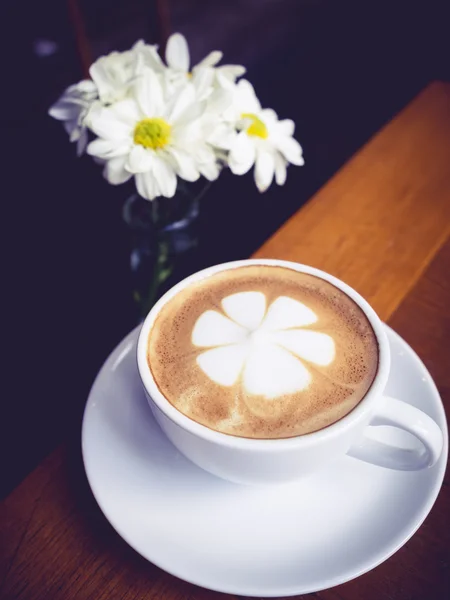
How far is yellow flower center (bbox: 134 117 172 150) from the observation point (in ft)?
2.15

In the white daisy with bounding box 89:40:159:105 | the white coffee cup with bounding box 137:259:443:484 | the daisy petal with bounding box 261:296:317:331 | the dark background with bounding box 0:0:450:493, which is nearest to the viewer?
the white coffee cup with bounding box 137:259:443:484

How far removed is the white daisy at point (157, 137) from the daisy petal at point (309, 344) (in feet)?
0.76

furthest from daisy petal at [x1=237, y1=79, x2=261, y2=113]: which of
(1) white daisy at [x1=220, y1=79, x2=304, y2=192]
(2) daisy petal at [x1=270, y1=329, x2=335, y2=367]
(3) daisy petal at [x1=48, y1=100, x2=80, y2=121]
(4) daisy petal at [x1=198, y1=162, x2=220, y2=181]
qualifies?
(2) daisy petal at [x1=270, y1=329, x2=335, y2=367]

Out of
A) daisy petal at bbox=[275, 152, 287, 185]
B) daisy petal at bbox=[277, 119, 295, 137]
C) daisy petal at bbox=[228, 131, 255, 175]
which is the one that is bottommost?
daisy petal at bbox=[275, 152, 287, 185]

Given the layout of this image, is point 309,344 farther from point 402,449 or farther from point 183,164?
point 183,164

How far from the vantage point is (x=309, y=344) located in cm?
55

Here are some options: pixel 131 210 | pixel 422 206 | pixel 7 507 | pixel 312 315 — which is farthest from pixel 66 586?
pixel 422 206

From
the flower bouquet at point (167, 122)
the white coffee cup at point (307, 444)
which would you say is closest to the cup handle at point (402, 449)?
the white coffee cup at point (307, 444)

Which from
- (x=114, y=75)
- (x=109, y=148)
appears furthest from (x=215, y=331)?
(x=114, y=75)

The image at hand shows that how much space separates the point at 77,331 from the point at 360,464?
2.16 ft

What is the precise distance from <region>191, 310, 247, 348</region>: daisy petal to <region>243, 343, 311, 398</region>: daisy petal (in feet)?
0.09

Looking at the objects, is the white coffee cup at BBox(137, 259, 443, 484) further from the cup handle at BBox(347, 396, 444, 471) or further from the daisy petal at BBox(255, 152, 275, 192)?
the daisy petal at BBox(255, 152, 275, 192)

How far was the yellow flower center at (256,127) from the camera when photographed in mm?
718

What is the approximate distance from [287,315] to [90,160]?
117cm
